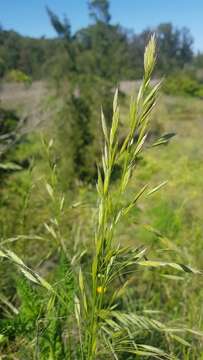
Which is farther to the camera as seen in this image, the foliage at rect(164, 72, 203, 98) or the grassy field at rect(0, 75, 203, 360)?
the foliage at rect(164, 72, 203, 98)

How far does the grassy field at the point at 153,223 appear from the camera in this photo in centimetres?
107

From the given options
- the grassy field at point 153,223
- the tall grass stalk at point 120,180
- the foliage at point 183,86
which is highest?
the tall grass stalk at point 120,180

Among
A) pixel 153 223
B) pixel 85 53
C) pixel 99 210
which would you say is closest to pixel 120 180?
pixel 99 210

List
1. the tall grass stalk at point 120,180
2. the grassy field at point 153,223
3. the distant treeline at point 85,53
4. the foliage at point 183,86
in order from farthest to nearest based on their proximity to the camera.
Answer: the foliage at point 183,86, the distant treeline at point 85,53, the grassy field at point 153,223, the tall grass stalk at point 120,180

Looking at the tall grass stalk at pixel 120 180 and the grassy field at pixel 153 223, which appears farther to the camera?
the grassy field at pixel 153 223

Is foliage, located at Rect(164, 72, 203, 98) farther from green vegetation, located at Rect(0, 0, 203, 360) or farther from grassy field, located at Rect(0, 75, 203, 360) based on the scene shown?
grassy field, located at Rect(0, 75, 203, 360)

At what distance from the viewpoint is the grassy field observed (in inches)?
42.3

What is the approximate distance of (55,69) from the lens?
18484 mm

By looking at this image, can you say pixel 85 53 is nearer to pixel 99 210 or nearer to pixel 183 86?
pixel 183 86

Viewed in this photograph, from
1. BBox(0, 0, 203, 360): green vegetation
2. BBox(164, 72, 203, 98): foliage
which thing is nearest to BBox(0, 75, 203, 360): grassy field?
BBox(0, 0, 203, 360): green vegetation

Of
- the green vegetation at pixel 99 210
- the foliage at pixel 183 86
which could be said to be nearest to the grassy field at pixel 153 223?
the green vegetation at pixel 99 210

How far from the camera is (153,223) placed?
8.19 meters

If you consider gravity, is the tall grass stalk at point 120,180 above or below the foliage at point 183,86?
above

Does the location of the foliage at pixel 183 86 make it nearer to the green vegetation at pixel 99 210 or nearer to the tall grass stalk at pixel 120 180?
Answer: the green vegetation at pixel 99 210
